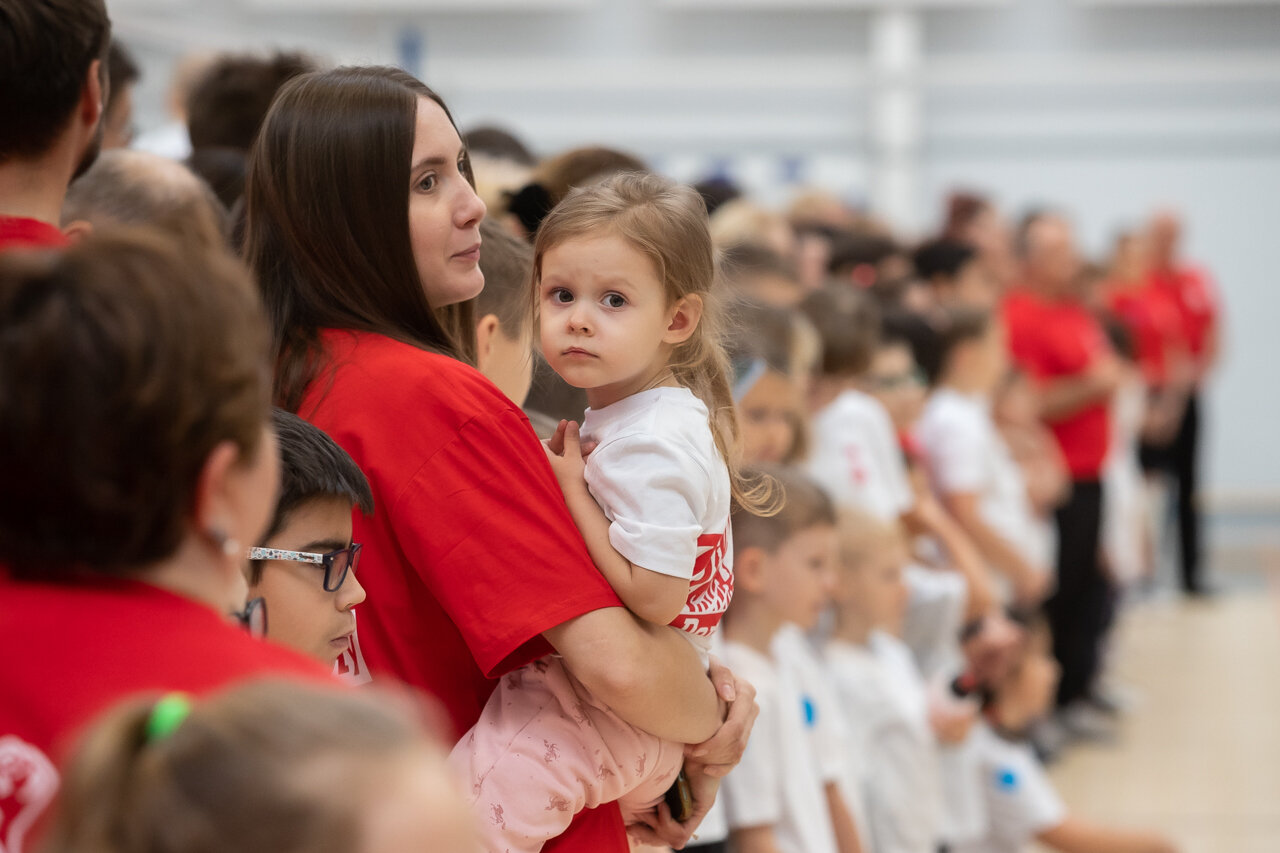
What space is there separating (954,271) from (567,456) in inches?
171

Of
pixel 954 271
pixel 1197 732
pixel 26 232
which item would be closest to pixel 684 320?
pixel 26 232

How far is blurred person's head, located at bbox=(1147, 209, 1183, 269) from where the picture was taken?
855 cm

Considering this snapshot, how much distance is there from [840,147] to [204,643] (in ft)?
33.0

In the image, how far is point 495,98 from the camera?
10383mm

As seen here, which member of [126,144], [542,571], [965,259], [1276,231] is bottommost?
[1276,231]

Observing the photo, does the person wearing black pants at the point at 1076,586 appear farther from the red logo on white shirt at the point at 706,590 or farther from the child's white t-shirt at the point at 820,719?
the red logo on white shirt at the point at 706,590

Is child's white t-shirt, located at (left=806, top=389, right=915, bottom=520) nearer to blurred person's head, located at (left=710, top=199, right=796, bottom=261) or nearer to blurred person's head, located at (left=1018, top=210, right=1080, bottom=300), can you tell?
blurred person's head, located at (left=710, top=199, right=796, bottom=261)

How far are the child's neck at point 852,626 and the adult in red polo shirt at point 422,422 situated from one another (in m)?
1.65

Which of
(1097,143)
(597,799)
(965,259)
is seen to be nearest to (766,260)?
(965,259)

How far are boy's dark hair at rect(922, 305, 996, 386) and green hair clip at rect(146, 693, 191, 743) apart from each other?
4.11 meters

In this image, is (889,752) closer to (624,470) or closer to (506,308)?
(506,308)

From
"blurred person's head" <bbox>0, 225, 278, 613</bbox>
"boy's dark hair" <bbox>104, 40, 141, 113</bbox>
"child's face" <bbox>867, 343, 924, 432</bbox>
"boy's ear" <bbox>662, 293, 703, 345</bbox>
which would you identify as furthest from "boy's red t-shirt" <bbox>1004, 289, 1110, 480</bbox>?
"blurred person's head" <bbox>0, 225, 278, 613</bbox>

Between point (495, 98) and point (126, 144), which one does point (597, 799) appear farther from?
point (495, 98)

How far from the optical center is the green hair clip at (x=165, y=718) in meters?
0.80
